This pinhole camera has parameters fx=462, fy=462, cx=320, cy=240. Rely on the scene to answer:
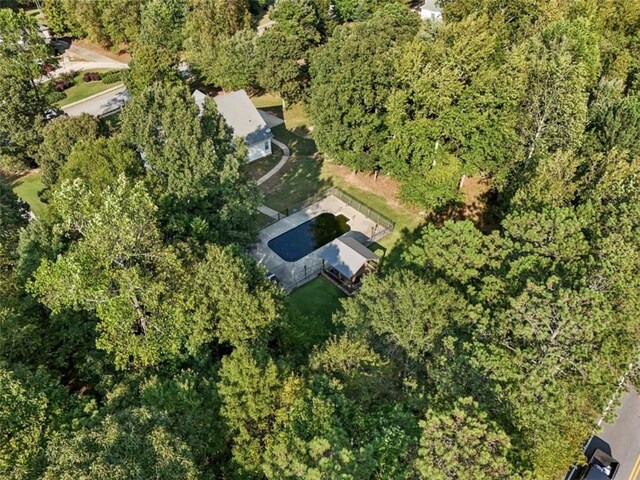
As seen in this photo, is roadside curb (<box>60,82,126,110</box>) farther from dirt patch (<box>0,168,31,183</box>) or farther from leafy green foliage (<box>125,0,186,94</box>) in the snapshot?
dirt patch (<box>0,168,31,183</box>)

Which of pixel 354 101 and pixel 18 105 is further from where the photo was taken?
pixel 18 105

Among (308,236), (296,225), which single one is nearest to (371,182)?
(296,225)

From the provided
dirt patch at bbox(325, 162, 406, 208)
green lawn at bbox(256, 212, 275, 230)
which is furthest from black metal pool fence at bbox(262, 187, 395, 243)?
dirt patch at bbox(325, 162, 406, 208)

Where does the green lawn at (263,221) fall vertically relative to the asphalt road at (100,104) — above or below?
below

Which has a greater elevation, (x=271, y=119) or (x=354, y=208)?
(x=271, y=119)

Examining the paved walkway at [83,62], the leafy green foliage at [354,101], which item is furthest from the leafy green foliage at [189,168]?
the paved walkway at [83,62]

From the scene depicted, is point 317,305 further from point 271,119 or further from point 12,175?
point 12,175

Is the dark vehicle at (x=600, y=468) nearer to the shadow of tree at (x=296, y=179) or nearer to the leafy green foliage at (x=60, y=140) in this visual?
the shadow of tree at (x=296, y=179)
